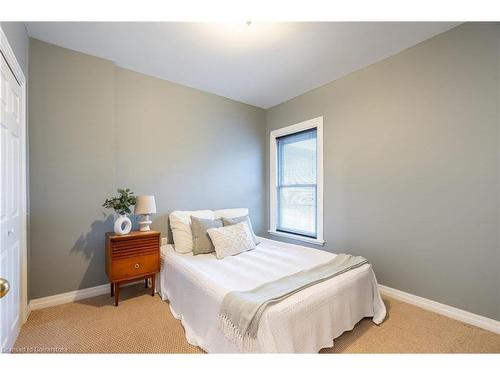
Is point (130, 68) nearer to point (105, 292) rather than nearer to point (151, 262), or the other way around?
point (151, 262)

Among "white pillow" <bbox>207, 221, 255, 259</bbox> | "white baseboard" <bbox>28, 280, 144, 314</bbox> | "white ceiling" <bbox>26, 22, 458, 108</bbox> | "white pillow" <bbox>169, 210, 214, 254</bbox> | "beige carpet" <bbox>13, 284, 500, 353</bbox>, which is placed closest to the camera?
"beige carpet" <bbox>13, 284, 500, 353</bbox>

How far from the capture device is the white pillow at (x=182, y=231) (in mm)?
2568

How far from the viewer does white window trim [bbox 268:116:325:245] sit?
123 inches

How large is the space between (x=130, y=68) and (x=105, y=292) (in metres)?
2.63

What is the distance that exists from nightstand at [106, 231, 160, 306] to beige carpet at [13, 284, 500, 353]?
1.02 ft

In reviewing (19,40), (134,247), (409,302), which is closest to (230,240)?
(134,247)

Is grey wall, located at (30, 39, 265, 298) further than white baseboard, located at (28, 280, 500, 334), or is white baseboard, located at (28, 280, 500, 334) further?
grey wall, located at (30, 39, 265, 298)

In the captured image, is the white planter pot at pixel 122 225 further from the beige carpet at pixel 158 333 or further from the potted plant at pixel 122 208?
the beige carpet at pixel 158 333

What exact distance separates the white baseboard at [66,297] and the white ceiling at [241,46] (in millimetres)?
2550

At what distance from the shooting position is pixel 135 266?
89.8 inches

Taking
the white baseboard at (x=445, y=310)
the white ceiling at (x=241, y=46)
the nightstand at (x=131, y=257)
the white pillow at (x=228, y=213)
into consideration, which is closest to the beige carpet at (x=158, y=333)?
the white baseboard at (x=445, y=310)

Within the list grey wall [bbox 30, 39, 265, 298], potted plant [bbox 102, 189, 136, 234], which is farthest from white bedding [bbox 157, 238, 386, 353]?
grey wall [bbox 30, 39, 265, 298]

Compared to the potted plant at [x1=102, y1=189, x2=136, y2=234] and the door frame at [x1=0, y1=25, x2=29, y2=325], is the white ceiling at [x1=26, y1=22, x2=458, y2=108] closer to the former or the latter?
the door frame at [x1=0, y1=25, x2=29, y2=325]
